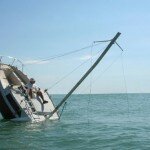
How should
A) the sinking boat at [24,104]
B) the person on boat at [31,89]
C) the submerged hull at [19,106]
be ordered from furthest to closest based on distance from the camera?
the person on boat at [31,89] → the submerged hull at [19,106] → the sinking boat at [24,104]

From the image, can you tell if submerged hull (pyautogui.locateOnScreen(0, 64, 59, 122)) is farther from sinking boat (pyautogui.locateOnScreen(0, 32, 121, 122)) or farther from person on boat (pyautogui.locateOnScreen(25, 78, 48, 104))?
person on boat (pyautogui.locateOnScreen(25, 78, 48, 104))

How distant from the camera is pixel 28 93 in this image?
2717cm

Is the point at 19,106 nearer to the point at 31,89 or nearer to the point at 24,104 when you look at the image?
the point at 24,104

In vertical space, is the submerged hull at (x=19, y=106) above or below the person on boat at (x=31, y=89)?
below

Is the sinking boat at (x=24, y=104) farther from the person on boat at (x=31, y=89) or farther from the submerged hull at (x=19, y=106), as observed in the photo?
the person on boat at (x=31, y=89)

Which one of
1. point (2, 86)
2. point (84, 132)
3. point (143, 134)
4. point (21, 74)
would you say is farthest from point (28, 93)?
point (143, 134)

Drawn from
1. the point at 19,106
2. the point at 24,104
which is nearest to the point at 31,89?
the point at 24,104

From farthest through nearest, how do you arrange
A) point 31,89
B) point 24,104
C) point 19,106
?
1. point 31,89
2. point 24,104
3. point 19,106

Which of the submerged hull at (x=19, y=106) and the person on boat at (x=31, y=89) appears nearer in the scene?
the submerged hull at (x=19, y=106)

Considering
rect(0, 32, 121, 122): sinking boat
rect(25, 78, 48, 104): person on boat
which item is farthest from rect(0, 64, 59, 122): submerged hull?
rect(25, 78, 48, 104): person on boat

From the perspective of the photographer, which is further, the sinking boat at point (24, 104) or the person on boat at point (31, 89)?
the person on boat at point (31, 89)

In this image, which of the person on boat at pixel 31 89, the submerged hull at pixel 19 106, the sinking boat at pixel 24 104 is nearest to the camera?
the sinking boat at pixel 24 104

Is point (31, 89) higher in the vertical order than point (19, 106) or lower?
higher

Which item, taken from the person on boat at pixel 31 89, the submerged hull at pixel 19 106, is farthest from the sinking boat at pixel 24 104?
the person on boat at pixel 31 89
